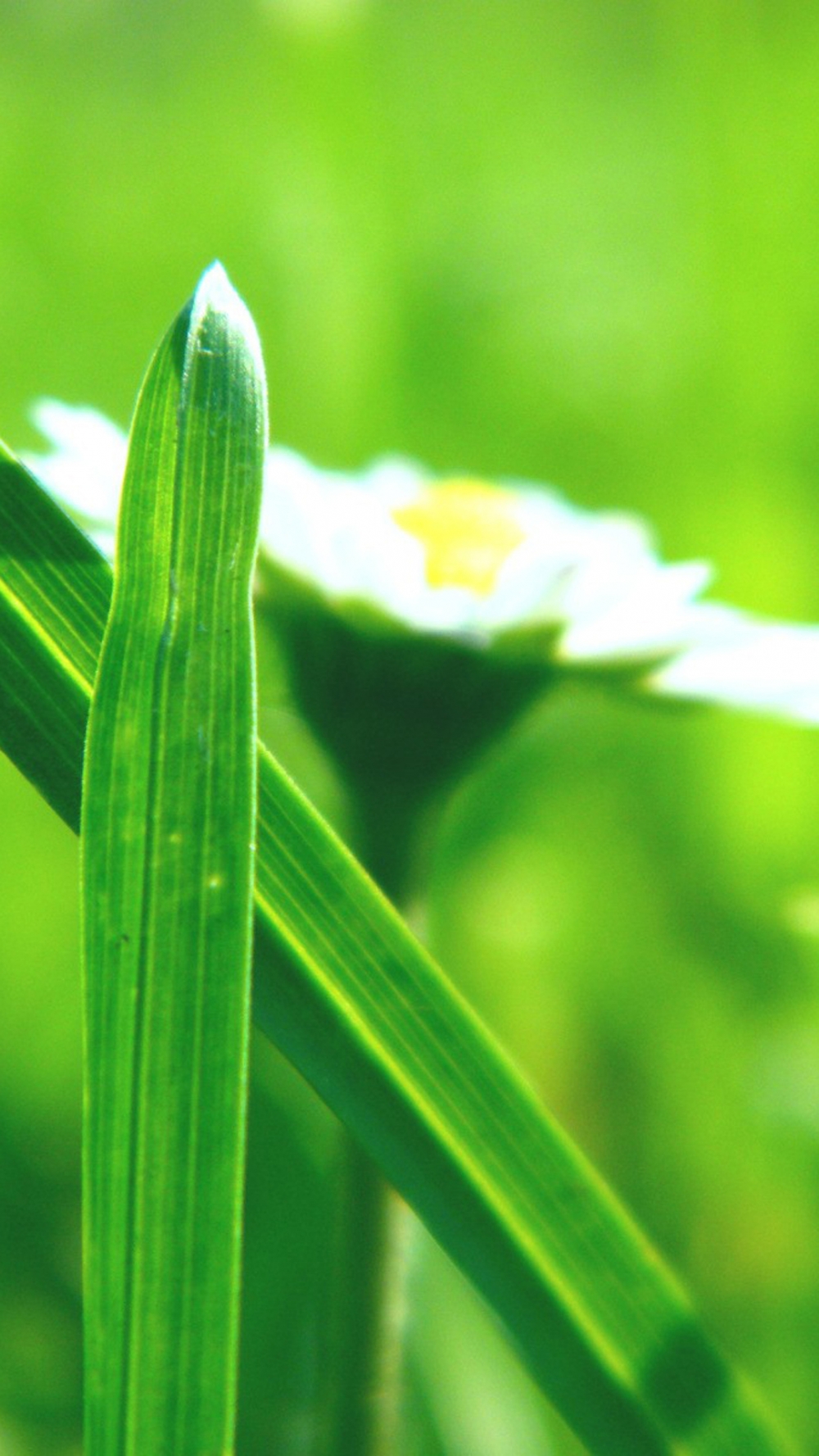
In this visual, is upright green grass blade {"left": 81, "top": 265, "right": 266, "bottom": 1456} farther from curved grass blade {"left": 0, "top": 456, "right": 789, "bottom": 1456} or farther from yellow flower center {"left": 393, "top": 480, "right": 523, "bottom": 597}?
yellow flower center {"left": 393, "top": 480, "right": 523, "bottom": 597}

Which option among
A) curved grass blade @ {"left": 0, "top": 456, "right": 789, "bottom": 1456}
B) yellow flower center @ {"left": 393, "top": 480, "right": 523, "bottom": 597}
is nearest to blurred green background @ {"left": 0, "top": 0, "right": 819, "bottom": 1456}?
yellow flower center @ {"left": 393, "top": 480, "right": 523, "bottom": 597}

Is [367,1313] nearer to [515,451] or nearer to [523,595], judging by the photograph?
[523,595]

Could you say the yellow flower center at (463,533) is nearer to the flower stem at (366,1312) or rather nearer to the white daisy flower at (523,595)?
the white daisy flower at (523,595)

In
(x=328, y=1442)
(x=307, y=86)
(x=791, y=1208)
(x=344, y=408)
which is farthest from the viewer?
(x=307, y=86)

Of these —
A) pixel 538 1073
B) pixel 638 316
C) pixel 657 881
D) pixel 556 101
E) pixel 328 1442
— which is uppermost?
pixel 556 101

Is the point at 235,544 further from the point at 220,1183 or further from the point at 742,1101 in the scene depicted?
the point at 742,1101

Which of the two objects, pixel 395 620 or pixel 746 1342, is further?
pixel 746 1342

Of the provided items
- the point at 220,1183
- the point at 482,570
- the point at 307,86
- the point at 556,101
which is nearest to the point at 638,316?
the point at 307,86

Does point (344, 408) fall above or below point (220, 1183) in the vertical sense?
above

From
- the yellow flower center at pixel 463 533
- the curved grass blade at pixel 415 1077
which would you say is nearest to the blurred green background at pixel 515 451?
the yellow flower center at pixel 463 533
